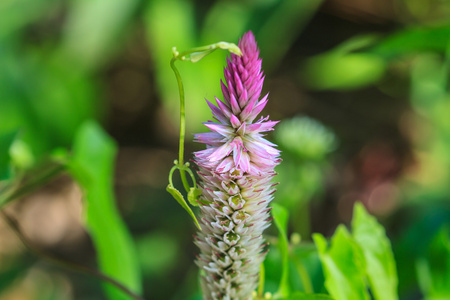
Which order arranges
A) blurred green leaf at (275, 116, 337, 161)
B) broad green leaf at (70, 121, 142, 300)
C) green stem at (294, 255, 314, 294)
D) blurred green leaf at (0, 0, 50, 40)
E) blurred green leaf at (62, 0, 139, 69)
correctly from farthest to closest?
blurred green leaf at (0, 0, 50, 40) → blurred green leaf at (62, 0, 139, 69) → blurred green leaf at (275, 116, 337, 161) → broad green leaf at (70, 121, 142, 300) → green stem at (294, 255, 314, 294)

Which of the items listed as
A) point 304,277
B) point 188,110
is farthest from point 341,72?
point 304,277

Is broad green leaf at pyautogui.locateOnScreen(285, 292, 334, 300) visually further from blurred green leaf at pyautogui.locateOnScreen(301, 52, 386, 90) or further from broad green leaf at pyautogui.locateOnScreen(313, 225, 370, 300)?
blurred green leaf at pyautogui.locateOnScreen(301, 52, 386, 90)

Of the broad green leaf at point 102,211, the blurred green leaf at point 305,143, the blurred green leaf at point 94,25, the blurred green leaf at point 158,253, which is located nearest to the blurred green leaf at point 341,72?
the blurred green leaf at point 305,143

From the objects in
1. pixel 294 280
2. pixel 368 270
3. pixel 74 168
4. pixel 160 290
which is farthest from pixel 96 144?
pixel 160 290

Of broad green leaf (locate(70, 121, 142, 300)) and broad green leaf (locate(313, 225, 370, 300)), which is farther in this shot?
broad green leaf (locate(70, 121, 142, 300))

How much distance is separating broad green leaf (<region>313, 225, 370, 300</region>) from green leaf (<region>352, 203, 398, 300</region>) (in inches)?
1.9

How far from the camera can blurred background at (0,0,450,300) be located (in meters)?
1.98

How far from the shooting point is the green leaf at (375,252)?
708mm

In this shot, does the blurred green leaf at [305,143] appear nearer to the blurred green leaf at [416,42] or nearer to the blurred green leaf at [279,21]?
the blurred green leaf at [279,21]

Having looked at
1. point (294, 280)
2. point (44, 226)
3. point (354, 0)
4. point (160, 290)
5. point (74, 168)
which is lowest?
point (160, 290)

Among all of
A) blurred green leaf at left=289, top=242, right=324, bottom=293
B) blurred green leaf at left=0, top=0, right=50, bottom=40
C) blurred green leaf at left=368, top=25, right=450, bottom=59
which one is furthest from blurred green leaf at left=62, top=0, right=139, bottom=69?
blurred green leaf at left=289, top=242, right=324, bottom=293

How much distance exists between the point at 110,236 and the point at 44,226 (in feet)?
5.63

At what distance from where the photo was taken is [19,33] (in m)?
2.22

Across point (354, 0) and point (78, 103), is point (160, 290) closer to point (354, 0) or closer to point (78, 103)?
point (78, 103)
